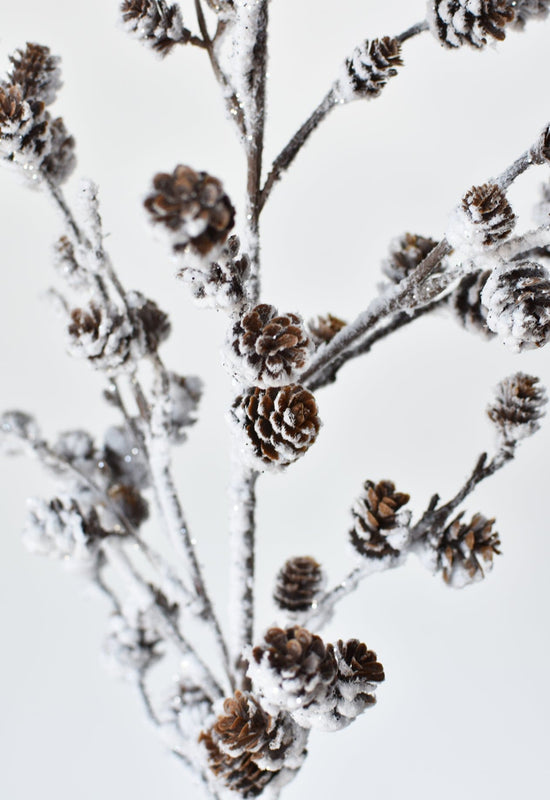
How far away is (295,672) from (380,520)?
124 mm

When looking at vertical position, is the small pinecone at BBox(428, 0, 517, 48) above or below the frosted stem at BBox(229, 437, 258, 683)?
above

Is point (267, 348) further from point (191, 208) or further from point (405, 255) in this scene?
point (405, 255)

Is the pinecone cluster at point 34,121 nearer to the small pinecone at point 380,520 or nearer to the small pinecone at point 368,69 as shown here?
the small pinecone at point 368,69

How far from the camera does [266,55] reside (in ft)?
1.22

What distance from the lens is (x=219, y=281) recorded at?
33 centimetres

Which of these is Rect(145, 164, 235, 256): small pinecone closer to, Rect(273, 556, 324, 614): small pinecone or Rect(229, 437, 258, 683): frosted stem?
Rect(229, 437, 258, 683): frosted stem

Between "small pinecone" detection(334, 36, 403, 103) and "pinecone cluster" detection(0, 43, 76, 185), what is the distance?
0.16m

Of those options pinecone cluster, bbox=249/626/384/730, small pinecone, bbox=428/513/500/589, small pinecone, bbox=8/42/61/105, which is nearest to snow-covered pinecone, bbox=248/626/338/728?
pinecone cluster, bbox=249/626/384/730

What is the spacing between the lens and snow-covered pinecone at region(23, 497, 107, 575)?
0.52 metres

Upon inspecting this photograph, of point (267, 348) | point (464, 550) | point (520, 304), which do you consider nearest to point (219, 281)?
point (267, 348)

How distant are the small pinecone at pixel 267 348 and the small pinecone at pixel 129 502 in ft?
0.93

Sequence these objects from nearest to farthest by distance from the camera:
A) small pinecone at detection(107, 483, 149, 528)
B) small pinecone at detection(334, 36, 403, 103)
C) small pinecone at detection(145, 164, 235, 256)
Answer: small pinecone at detection(145, 164, 235, 256)
small pinecone at detection(334, 36, 403, 103)
small pinecone at detection(107, 483, 149, 528)

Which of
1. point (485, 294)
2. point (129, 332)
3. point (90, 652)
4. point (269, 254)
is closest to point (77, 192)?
point (129, 332)

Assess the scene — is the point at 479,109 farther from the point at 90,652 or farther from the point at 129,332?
the point at 90,652
